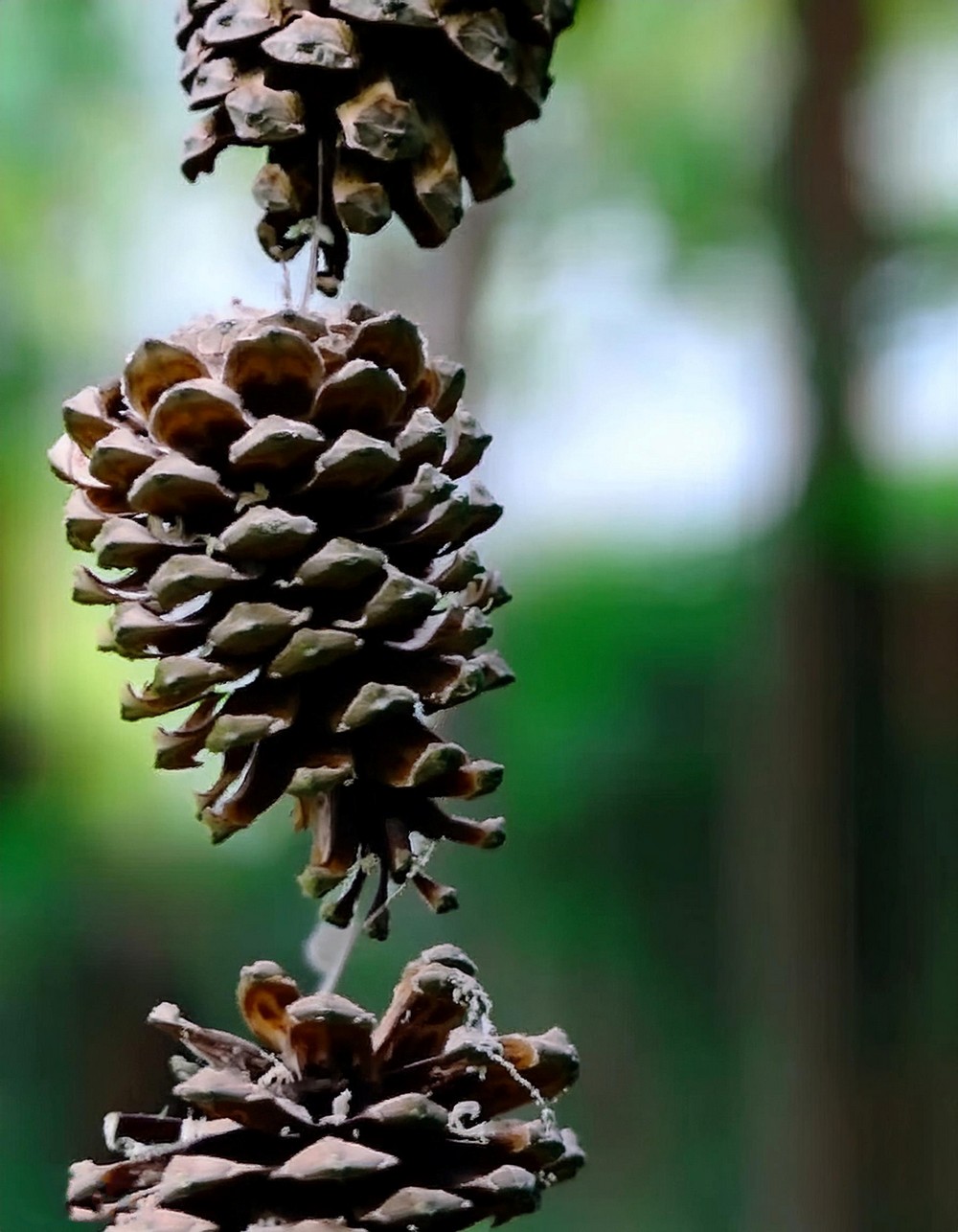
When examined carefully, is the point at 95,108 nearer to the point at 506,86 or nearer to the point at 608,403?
the point at 608,403

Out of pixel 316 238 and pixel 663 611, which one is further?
pixel 663 611

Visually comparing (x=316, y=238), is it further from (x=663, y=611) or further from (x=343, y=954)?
(x=663, y=611)

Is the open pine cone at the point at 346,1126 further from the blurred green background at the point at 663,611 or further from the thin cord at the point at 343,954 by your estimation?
the blurred green background at the point at 663,611

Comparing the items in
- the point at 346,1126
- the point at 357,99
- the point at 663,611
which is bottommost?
the point at 346,1126

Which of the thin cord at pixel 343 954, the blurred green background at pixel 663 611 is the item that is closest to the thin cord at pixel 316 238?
the thin cord at pixel 343 954

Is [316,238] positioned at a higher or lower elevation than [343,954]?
higher

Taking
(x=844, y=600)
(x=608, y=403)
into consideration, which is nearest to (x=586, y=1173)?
(x=844, y=600)

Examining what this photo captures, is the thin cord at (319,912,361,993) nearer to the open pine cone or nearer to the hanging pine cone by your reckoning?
the open pine cone

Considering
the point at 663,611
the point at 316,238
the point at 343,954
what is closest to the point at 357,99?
the point at 316,238
